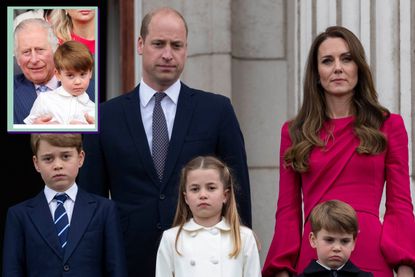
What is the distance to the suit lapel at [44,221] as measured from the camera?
5.80 m

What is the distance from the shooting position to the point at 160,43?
597 cm

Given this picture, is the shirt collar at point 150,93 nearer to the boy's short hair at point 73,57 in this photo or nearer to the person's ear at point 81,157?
the person's ear at point 81,157

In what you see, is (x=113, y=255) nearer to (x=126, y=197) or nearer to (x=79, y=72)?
(x=126, y=197)

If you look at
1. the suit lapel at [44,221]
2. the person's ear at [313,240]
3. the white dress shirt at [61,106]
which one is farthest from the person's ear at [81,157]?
the white dress shirt at [61,106]

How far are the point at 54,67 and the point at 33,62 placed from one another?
28 centimetres

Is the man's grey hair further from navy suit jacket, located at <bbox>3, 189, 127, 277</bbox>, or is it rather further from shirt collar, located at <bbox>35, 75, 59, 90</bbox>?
navy suit jacket, located at <bbox>3, 189, 127, 277</bbox>

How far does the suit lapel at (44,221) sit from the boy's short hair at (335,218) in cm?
123

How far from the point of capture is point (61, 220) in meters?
5.91

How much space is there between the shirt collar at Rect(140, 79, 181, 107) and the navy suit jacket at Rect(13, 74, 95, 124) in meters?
1.90

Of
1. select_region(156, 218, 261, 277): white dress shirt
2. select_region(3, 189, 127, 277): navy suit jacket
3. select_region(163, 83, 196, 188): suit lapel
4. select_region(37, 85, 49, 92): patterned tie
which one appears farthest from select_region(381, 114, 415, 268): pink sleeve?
select_region(37, 85, 49, 92): patterned tie

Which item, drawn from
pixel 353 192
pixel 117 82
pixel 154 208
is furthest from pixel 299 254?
pixel 117 82

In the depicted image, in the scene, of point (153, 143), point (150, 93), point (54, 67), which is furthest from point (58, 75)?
point (153, 143)

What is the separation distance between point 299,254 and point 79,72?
2796 millimetres

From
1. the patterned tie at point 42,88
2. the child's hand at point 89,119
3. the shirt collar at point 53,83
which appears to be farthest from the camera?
the patterned tie at point 42,88
